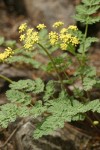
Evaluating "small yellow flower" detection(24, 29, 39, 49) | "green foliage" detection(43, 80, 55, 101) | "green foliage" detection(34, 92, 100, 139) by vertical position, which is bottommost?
"green foliage" detection(34, 92, 100, 139)

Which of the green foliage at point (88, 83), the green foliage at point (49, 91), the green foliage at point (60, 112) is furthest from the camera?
the green foliage at point (49, 91)

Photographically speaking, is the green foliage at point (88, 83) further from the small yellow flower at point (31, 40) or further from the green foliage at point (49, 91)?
the small yellow flower at point (31, 40)

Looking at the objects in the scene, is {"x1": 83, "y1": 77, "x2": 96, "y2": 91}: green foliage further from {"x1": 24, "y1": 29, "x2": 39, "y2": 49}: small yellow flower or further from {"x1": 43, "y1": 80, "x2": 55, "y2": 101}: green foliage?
{"x1": 24, "y1": 29, "x2": 39, "y2": 49}: small yellow flower

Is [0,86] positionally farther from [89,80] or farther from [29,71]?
[89,80]

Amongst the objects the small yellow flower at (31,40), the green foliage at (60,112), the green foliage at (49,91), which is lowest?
the green foliage at (60,112)

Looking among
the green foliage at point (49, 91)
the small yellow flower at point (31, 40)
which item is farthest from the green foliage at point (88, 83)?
the small yellow flower at point (31, 40)

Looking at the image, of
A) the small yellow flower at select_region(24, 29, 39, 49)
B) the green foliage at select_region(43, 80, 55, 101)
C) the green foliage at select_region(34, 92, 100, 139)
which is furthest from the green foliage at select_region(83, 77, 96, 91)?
the small yellow flower at select_region(24, 29, 39, 49)

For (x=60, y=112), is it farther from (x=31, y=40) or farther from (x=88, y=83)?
(x=31, y=40)

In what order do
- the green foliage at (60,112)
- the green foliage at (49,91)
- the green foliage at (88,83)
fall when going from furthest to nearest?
the green foliage at (49,91)
the green foliage at (88,83)
the green foliage at (60,112)

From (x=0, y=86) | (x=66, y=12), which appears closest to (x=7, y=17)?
(x=66, y=12)

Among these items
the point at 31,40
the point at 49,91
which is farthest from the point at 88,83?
the point at 31,40

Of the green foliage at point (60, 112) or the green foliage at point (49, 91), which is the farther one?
the green foliage at point (49, 91)

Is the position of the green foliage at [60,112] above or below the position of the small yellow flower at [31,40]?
below
